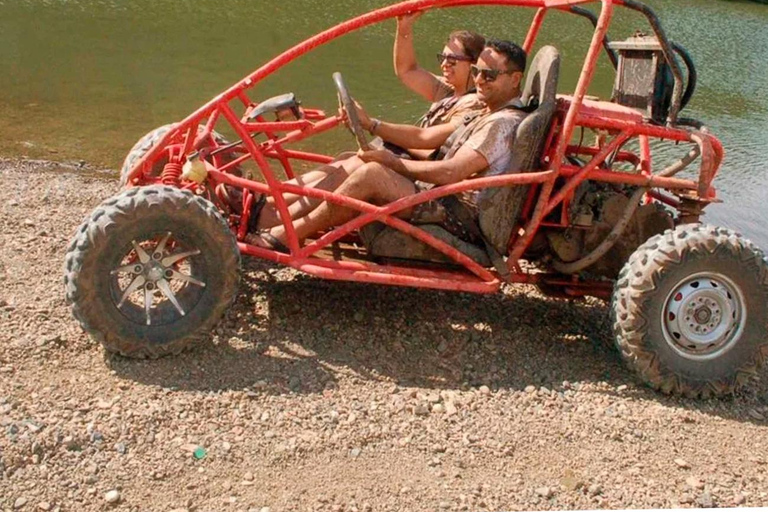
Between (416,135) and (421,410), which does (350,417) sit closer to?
(421,410)

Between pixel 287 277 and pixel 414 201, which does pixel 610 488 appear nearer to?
pixel 414 201

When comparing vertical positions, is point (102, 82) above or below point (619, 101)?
below

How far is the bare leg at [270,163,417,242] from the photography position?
4922 mm

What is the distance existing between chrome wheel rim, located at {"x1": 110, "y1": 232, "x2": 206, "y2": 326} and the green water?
586 centimetres

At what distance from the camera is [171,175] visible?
5.15 meters

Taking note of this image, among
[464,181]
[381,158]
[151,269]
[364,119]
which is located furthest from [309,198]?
[151,269]

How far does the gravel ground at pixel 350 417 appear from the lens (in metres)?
3.77

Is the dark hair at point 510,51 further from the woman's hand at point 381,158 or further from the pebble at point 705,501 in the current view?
the pebble at point 705,501

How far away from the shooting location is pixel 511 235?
5242 mm

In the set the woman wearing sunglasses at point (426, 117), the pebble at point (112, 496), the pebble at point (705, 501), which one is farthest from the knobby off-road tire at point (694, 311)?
the pebble at point (112, 496)

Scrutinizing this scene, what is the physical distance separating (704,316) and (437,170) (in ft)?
5.52

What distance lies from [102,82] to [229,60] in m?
3.48

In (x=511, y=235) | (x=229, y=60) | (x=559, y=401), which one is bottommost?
(x=229, y=60)

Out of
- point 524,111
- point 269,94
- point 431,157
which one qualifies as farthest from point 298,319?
point 269,94
